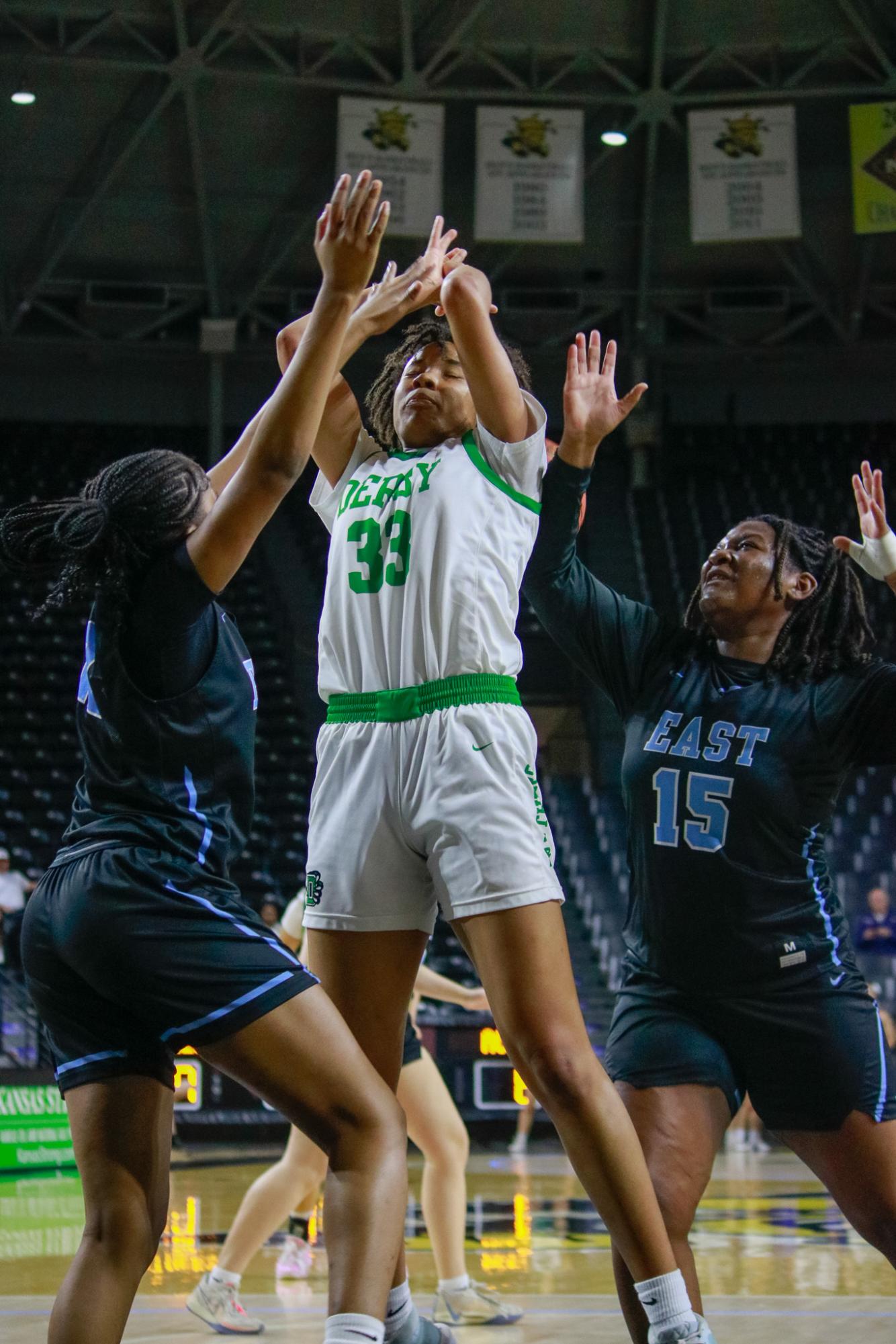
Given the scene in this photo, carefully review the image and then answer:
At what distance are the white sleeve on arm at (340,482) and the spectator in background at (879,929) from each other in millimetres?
10900

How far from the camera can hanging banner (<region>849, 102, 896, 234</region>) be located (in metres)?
15.9

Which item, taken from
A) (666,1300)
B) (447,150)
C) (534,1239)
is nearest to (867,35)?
(447,150)

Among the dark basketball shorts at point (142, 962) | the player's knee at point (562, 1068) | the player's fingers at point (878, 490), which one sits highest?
the player's fingers at point (878, 490)

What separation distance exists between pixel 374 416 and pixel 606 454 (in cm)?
1807

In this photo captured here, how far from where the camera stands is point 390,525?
3.51 m

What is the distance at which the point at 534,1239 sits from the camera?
289 inches

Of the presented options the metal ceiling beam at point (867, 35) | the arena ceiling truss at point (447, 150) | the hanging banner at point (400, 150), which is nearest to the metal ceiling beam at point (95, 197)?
the arena ceiling truss at point (447, 150)

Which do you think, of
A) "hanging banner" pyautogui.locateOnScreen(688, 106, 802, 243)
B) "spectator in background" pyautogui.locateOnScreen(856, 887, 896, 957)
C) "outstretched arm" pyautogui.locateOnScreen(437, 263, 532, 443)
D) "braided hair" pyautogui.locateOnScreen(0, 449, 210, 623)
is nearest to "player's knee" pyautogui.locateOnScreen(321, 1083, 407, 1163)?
"braided hair" pyautogui.locateOnScreen(0, 449, 210, 623)

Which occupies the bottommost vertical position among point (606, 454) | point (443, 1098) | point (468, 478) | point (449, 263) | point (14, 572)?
point (443, 1098)

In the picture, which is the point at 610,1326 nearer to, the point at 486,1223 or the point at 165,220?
the point at 486,1223

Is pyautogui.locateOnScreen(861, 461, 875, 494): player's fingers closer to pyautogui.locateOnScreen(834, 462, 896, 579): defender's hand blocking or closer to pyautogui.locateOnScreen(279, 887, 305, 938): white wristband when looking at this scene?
pyautogui.locateOnScreen(834, 462, 896, 579): defender's hand blocking

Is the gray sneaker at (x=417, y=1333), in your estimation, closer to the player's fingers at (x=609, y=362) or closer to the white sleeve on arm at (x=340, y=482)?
the white sleeve on arm at (x=340, y=482)

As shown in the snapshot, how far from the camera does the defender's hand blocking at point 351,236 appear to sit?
3082mm

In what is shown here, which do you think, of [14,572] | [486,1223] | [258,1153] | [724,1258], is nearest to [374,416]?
[14,572]
